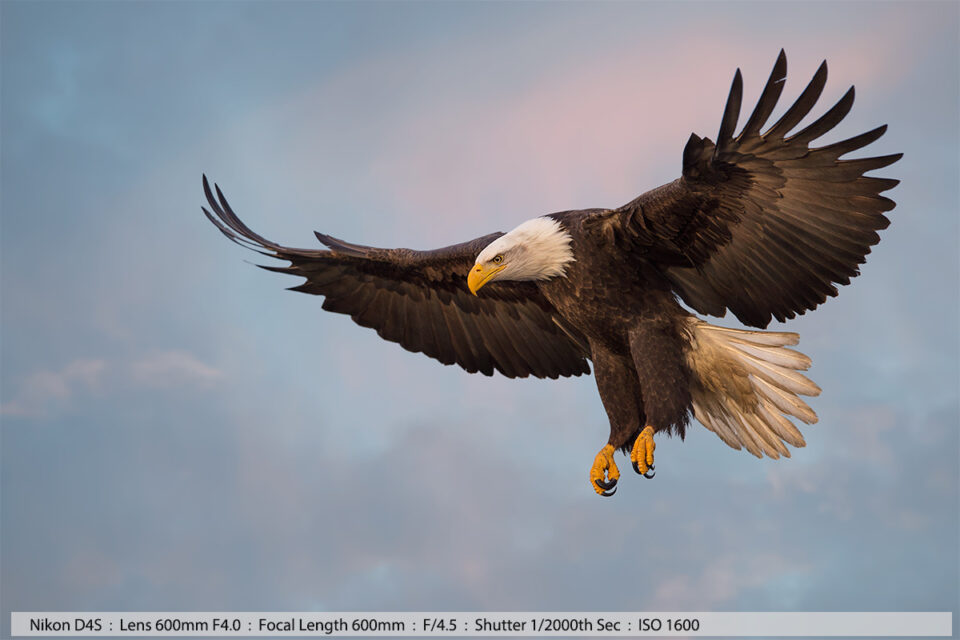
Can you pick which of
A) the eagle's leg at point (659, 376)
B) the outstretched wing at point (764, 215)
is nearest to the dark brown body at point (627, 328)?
the eagle's leg at point (659, 376)

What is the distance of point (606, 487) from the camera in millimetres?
6535

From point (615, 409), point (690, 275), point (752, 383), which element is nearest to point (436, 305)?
point (615, 409)

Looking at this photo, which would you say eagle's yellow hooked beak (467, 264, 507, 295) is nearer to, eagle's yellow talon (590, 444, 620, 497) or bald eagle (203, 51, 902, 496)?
bald eagle (203, 51, 902, 496)

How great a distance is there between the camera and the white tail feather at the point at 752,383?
6.42 m

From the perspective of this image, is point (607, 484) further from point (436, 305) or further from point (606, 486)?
point (436, 305)

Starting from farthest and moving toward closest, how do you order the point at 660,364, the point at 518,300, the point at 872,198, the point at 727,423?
the point at 518,300 → the point at 727,423 → the point at 660,364 → the point at 872,198

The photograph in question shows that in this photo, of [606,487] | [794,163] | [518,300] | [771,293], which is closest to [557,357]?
[518,300]

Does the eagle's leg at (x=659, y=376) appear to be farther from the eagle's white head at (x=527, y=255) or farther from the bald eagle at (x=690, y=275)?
the eagle's white head at (x=527, y=255)

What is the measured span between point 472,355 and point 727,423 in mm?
1817

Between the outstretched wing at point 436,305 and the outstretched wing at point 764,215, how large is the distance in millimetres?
1084

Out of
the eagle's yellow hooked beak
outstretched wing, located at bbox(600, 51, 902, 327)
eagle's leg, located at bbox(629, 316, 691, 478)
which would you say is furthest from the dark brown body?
the eagle's yellow hooked beak

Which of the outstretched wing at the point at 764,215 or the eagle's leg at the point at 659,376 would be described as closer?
the outstretched wing at the point at 764,215

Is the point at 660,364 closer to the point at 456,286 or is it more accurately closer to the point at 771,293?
the point at 771,293

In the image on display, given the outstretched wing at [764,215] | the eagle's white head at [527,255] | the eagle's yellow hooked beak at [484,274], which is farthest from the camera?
the eagle's yellow hooked beak at [484,274]
